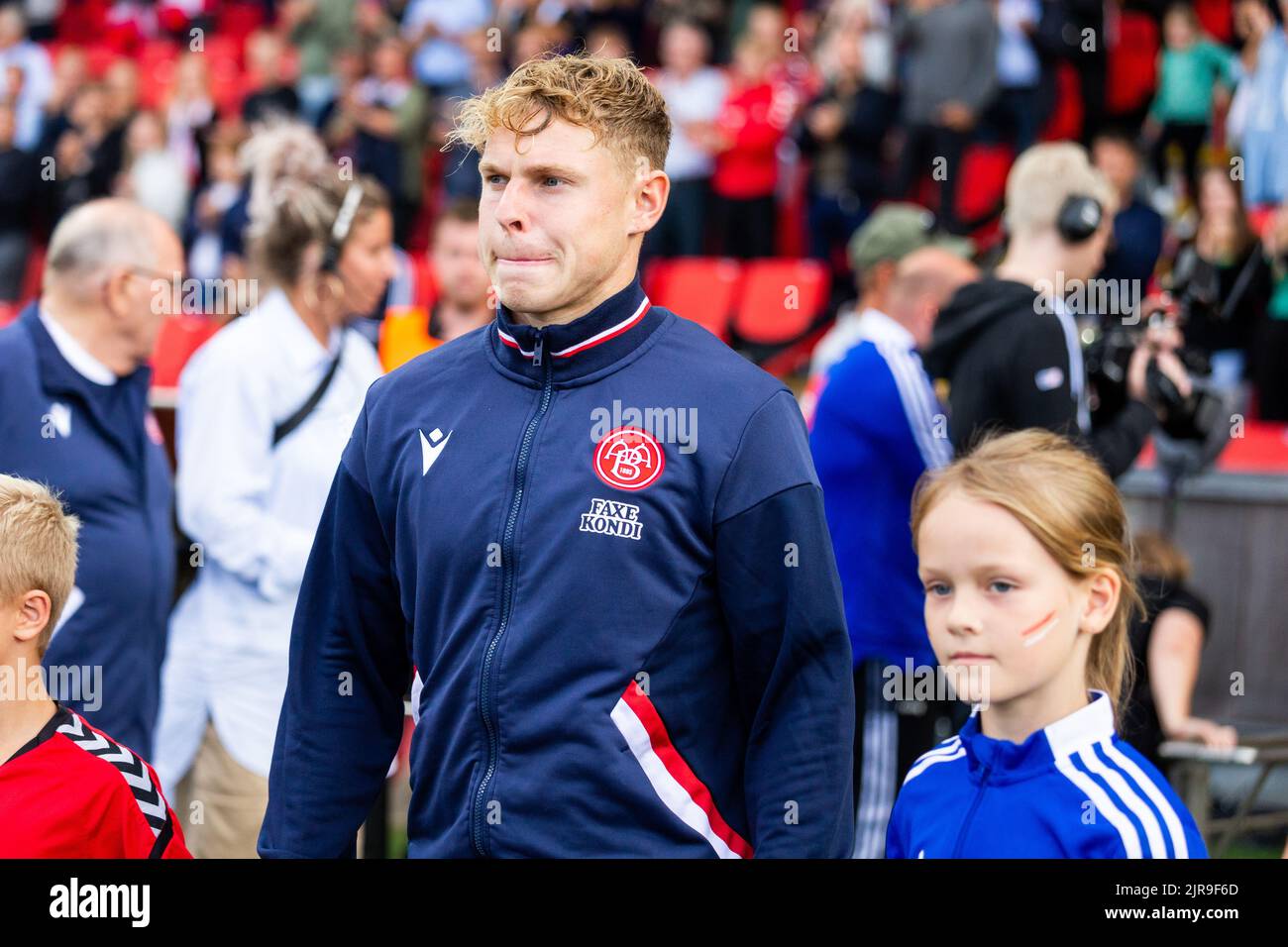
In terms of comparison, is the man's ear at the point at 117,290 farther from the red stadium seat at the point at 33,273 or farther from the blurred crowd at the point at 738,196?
the red stadium seat at the point at 33,273

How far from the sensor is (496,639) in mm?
2309

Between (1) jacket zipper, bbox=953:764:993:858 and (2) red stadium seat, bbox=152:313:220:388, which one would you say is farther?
(2) red stadium seat, bbox=152:313:220:388

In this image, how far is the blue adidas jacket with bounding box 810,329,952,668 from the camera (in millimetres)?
4320

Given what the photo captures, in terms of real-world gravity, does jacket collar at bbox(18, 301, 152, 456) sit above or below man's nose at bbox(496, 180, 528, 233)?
below

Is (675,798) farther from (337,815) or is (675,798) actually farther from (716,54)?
(716,54)

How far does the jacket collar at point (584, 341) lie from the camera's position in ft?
7.84

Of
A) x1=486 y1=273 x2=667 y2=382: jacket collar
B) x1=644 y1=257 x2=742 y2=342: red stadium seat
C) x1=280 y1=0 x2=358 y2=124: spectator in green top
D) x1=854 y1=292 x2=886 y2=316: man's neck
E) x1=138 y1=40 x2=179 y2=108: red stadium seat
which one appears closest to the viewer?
x1=486 y1=273 x2=667 y2=382: jacket collar

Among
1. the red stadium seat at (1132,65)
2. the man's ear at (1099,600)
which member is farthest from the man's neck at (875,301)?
the red stadium seat at (1132,65)

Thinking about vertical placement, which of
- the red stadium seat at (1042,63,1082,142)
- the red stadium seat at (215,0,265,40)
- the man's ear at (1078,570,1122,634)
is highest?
the red stadium seat at (215,0,265,40)

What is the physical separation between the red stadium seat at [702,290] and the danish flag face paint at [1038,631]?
27.1 feet

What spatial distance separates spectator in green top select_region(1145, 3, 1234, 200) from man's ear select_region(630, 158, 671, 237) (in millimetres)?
8669

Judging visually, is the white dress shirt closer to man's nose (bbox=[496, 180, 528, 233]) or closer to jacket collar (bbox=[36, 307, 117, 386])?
jacket collar (bbox=[36, 307, 117, 386])

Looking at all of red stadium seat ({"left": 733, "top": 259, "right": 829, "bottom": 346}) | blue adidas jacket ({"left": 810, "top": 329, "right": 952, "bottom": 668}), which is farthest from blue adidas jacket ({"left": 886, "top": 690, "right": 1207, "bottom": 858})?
red stadium seat ({"left": 733, "top": 259, "right": 829, "bottom": 346})

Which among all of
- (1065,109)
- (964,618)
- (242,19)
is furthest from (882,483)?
(242,19)
